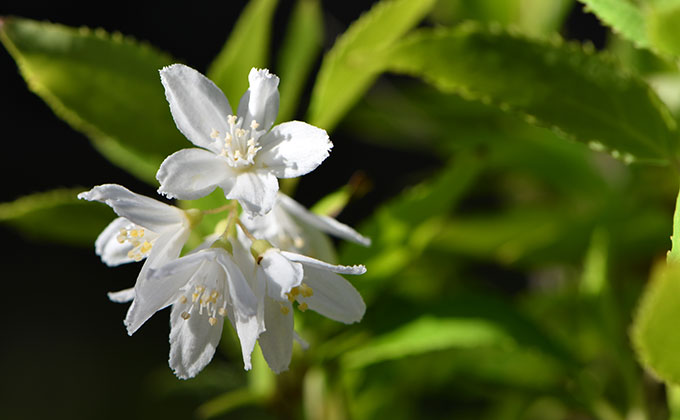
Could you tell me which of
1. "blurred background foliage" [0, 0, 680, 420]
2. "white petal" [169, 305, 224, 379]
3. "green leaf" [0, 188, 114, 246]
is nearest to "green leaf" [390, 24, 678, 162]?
"blurred background foliage" [0, 0, 680, 420]

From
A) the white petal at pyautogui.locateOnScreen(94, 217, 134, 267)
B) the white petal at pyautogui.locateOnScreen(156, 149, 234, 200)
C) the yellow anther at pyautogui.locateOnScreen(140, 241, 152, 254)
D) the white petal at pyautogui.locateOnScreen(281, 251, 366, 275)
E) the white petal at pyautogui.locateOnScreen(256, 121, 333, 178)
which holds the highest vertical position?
the white petal at pyautogui.locateOnScreen(256, 121, 333, 178)

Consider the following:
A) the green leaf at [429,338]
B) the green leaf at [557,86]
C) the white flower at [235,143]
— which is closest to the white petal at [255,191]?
the white flower at [235,143]

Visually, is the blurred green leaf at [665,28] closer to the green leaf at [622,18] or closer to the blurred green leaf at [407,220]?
the green leaf at [622,18]

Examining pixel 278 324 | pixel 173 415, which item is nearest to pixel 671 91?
pixel 278 324

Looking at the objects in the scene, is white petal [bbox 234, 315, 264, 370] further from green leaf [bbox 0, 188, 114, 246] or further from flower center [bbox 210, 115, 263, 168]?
green leaf [bbox 0, 188, 114, 246]

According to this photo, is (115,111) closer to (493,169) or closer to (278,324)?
(278,324)

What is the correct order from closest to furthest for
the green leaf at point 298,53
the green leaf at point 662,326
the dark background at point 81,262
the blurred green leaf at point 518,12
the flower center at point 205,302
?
the green leaf at point 662,326, the flower center at point 205,302, the green leaf at point 298,53, the blurred green leaf at point 518,12, the dark background at point 81,262

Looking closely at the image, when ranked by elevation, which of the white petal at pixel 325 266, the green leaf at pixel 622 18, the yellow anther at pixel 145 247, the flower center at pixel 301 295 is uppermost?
A: the green leaf at pixel 622 18

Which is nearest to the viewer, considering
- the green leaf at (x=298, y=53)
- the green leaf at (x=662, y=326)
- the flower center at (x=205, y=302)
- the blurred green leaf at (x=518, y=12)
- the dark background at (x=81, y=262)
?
the green leaf at (x=662, y=326)
